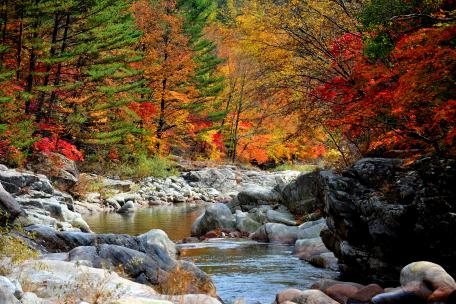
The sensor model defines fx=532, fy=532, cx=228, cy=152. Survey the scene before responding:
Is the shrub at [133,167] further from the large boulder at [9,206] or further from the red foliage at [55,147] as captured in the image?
the large boulder at [9,206]

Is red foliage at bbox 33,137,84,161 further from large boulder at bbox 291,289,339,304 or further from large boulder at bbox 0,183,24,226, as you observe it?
large boulder at bbox 291,289,339,304

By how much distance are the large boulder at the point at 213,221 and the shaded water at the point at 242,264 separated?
1.30 ft

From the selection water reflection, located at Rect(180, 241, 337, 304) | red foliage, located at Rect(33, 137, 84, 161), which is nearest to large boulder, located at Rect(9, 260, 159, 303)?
water reflection, located at Rect(180, 241, 337, 304)

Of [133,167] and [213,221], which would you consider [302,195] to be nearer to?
[213,221]

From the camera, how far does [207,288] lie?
24.0ft

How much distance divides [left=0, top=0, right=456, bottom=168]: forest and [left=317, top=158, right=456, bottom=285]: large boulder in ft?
1.79

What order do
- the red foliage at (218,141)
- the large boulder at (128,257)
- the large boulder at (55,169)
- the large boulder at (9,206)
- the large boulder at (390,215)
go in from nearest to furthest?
1. the large boulder at (128,257)
2. the large boulder at (390,215)
3. the large boulder at (9,206)
4. the large boulder at (55,169)
5. the red foliage at (218,141)

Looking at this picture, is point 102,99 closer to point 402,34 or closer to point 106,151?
point 106,151

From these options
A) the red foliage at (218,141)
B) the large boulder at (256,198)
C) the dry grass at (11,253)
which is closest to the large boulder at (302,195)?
the large boulder at (256,198)

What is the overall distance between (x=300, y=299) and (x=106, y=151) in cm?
2082

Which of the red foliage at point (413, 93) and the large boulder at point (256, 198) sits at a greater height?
the red foliage at point (413, 93)

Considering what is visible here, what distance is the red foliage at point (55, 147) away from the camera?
20.2 metres

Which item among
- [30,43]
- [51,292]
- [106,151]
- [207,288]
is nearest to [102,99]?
[106,151]

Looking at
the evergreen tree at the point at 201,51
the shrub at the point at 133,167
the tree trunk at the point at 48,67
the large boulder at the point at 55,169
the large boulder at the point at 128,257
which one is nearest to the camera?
the large boulder at the point at 128,257
